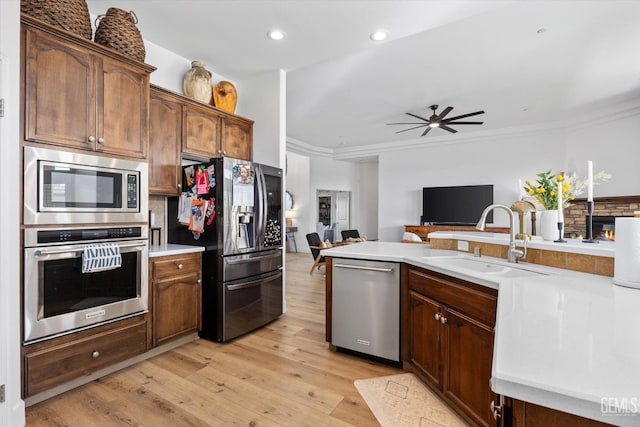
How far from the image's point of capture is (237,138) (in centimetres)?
341

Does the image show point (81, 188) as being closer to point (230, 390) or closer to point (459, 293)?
point (230, 390)

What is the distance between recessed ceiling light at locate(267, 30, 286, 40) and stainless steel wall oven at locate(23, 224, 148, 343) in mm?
2027

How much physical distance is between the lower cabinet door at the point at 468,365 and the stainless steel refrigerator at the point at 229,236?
1.80m

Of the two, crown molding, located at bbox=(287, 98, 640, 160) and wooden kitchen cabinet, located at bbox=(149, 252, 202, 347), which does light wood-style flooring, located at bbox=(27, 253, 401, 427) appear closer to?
wooden kitchen cabinet, located at bbox=(149, 252, 202, 347)

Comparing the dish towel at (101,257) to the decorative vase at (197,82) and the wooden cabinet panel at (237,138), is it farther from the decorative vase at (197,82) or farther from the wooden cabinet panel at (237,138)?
the decorative vase at (197,82)

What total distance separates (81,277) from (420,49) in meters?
3.87

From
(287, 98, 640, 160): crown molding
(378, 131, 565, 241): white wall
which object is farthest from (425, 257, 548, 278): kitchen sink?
(287, 98, 640, 160): crown molding

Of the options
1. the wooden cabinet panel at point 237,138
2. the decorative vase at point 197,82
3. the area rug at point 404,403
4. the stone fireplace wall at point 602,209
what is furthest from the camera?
the stone fireplace wall at point 602,209

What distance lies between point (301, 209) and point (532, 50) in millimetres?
6532

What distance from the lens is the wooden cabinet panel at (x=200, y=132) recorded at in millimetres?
2859

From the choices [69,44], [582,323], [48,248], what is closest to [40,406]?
[48,248]

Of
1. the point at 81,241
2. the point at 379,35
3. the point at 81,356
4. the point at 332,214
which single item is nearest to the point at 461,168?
the point at 332,214

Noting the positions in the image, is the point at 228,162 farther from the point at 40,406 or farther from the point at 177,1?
the point at 40,406

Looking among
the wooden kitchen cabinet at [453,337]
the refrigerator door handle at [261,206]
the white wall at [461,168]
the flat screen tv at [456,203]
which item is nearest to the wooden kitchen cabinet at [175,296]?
the refrigerator door handle at [261,206]
